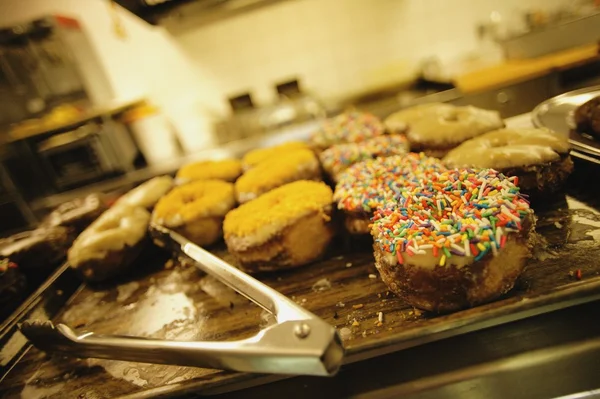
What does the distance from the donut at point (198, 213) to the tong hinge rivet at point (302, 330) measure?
1.17 m

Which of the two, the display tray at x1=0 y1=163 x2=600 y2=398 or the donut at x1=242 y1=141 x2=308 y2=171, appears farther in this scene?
the donut at x1=242 y1=141 x2=308 y2=171

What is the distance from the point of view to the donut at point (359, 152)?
197cm

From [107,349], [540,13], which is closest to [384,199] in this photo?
[107,349]

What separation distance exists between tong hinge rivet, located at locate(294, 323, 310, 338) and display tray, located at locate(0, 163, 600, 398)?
8.0 inches

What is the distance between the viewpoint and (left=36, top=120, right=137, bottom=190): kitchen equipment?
4.97m

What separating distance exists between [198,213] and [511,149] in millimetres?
1535

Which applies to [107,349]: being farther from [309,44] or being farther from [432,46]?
[432,46]

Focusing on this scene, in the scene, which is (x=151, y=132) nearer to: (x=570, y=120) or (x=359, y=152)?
(x=359, y=152)

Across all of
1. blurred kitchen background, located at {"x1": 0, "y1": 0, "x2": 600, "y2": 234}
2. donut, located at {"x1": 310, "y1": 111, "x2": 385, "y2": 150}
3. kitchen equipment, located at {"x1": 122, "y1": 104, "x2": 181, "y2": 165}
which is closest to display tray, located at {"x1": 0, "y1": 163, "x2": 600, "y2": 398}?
donut, located at {"x1": 310, "y1": 111, "x2": 385, "y2": 150}

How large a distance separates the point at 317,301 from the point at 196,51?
5.18 metres

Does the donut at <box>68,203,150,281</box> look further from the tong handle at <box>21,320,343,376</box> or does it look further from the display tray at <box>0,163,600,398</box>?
the tong handle at <box>21,320,343,376</box>

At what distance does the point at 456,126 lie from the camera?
1894mm

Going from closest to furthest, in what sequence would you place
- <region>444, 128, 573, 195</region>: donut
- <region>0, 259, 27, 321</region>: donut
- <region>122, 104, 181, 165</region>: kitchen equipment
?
<region>444, 128, 573, 195</region>: donut, <region>0, 259, 27, 321</region>: donut, <region>122, 104, 181, 165</region>: kitchen equipment

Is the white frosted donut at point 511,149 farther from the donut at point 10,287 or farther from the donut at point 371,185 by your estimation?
the donut at point 10,287
